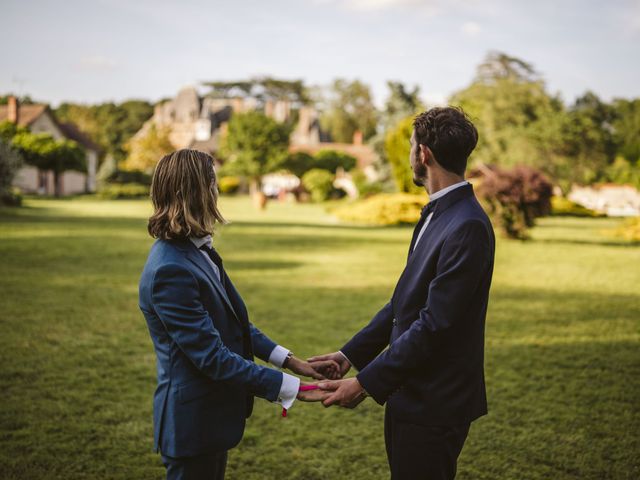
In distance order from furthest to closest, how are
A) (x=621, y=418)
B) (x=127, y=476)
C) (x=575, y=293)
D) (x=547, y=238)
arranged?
(x=547, y=238), (x=575, y=293), (x=621, y=418), (x=127, y=476)

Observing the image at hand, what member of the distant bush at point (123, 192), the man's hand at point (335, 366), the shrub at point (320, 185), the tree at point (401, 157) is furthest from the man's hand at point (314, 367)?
the distant bush at point (123, 192)

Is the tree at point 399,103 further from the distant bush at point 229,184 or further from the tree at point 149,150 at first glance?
the tree at point 149,150

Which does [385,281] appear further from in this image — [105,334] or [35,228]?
[35,228]

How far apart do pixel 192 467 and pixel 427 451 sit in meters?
1.02

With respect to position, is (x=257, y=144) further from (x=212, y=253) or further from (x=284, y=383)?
(x=284, y=383)

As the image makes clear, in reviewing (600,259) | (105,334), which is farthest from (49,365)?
(600,259)

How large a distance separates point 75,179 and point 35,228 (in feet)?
136

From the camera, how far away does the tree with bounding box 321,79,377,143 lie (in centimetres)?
9562

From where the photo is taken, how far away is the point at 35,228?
19359 millimetres

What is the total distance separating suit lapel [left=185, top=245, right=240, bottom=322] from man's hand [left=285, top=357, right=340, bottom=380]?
63cm

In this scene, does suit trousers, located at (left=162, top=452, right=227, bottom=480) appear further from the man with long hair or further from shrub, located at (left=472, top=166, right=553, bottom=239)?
shrub, located at (left=472, top=166, right=553, bottom=239)

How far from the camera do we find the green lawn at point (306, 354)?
163 inches

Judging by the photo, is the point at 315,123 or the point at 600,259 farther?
the point at 315,123

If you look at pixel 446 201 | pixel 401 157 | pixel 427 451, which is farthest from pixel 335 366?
pixel 401 157
